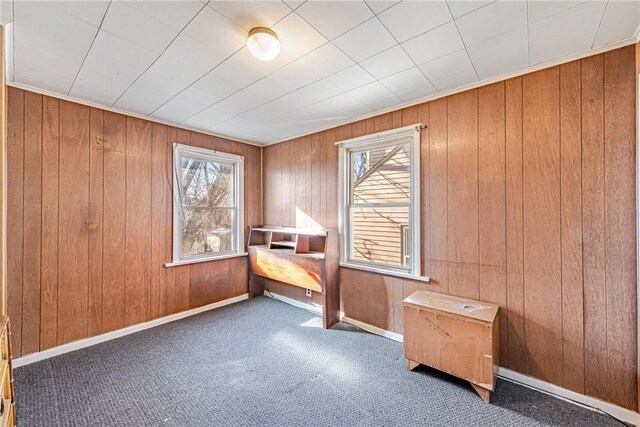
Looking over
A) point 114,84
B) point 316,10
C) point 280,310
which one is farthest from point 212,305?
point 316,10

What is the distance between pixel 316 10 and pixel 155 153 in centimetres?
258

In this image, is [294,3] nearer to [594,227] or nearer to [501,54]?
[501,54]

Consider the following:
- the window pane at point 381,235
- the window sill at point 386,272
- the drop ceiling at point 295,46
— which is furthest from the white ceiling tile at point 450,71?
the window sill at point 386,272

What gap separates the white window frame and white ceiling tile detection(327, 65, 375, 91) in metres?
0.72

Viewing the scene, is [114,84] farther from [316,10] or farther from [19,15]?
[316,10]

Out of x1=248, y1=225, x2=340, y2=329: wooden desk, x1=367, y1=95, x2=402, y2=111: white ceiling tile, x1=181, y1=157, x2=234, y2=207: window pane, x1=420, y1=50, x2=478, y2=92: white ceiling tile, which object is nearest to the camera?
x1=420, y1=50, x2=478, y2=92: white ceiling tile

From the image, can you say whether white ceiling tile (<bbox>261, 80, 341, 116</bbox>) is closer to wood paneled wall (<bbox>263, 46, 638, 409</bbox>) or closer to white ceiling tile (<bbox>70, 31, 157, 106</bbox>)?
wood paneled wall (<bbox>263, 46, 638, 409</bbox>)

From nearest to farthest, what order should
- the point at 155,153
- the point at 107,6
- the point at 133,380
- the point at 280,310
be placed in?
the point at 107,6 → the point at 133,380 → the point at 155,153 → the point at 280,310

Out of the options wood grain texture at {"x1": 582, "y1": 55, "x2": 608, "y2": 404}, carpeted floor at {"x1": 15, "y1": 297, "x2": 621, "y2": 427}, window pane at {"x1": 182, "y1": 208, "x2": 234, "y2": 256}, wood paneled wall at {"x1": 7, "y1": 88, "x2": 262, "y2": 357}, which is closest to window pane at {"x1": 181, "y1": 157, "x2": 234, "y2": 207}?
window pane at {"x1": 182, "y1": 208, "x2": 234, "y2": 256}

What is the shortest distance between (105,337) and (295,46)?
324cm

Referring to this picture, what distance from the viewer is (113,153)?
2.86m

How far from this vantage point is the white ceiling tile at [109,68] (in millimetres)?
1775

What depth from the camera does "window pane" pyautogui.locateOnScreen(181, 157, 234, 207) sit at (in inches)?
139

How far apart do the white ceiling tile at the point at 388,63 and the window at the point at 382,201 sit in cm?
73
